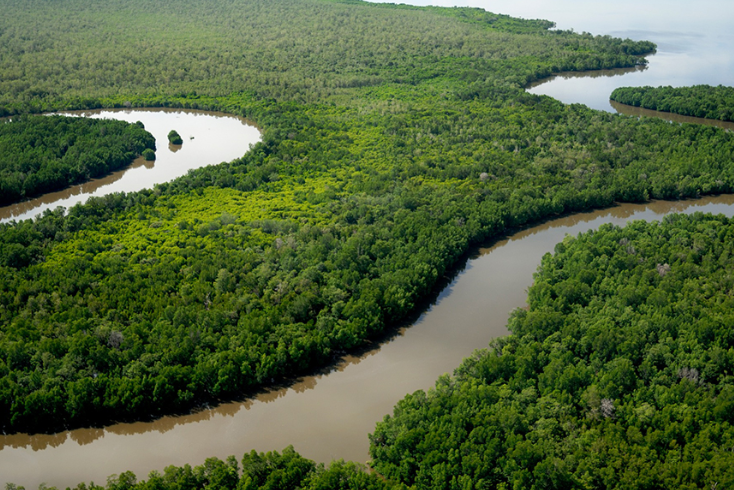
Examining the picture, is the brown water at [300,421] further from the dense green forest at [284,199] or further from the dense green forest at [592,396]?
the dense green forest at [592,396]

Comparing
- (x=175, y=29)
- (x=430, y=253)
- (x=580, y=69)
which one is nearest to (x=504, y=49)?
(x=580, y=69)

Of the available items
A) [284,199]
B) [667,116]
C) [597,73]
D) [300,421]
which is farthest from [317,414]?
[597,73]

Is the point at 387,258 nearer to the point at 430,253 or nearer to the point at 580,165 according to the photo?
the point at 430,253

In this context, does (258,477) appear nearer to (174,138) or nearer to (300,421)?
(300,421)

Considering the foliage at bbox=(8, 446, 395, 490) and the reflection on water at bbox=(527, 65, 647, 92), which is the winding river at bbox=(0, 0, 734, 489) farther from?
the reflection on water at bbox=(527, 65, 647, 92)

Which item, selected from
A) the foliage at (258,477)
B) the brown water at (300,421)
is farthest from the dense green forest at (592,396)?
the brown water at (300,421)
